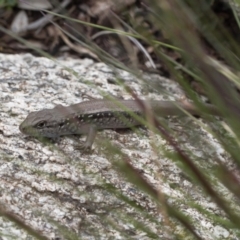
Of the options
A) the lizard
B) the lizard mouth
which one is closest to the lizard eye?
the lizard

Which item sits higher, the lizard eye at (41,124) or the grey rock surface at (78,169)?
the grey rock surface at (78,169)

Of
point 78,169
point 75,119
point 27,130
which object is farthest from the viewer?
point 75,119

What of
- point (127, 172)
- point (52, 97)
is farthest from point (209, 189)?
point (52, 97)

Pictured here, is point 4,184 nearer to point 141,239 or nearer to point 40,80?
point 141,239

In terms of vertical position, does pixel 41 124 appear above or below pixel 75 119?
below

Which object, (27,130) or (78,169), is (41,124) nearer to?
(27,130)

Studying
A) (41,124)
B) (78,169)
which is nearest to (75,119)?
(41,124)

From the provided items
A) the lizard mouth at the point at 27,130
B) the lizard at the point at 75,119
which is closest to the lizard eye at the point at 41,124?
the lizard at the point at 75,119

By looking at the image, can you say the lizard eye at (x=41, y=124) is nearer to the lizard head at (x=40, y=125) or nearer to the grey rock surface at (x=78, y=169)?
the lizard head at (x=40, y=125)
